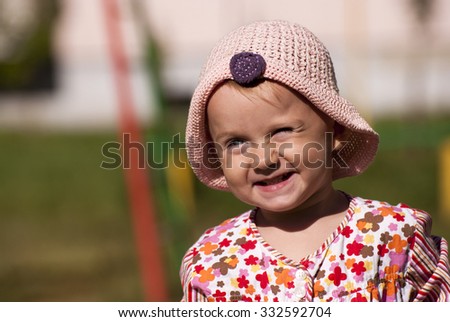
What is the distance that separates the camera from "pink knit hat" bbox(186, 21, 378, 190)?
7.33 feet

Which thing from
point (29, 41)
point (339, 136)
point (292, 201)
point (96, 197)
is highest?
point (339, 136)

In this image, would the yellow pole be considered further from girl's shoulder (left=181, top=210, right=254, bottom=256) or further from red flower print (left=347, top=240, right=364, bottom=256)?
red flower print (left=347, top=240, right=364, bottom=256)

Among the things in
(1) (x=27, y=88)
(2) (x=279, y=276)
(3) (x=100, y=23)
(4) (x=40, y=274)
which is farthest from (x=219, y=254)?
(1) (x=27, y=88)

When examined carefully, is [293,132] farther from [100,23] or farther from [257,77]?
[100,23]

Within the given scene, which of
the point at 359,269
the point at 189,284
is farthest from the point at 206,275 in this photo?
the point at 359,269

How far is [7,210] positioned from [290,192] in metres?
8.60

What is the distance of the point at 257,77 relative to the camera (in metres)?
2.22

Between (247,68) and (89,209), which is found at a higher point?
(247,68)

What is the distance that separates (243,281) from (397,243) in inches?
16.8

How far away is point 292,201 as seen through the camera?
2.27 meters

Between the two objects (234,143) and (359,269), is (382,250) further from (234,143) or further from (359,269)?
(234,143)

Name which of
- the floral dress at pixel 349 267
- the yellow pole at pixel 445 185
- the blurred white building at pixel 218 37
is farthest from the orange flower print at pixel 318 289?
the blurred white building at pixel 218 37

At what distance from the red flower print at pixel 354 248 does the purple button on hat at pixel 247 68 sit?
515 mm

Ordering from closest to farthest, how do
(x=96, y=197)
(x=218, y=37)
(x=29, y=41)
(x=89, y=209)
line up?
(x=89, y=209) < (x=96, y=197) < (x=29, y=41) < (x=218, y=37)
